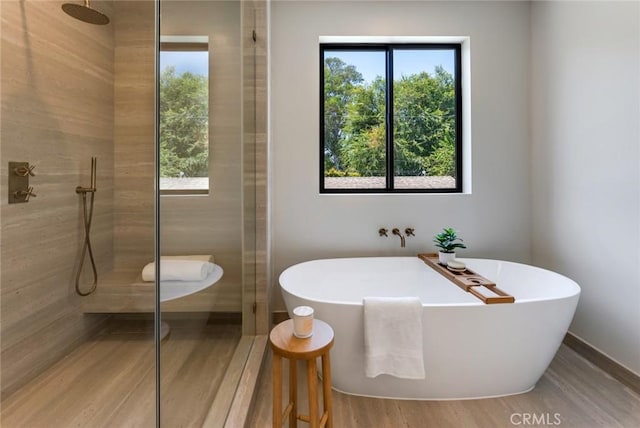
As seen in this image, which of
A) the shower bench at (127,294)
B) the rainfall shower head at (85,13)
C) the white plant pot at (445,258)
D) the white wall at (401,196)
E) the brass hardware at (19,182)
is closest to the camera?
the brass hardware at (19,182)

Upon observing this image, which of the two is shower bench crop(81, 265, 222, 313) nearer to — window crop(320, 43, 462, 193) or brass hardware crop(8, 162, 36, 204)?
brass hardware crop(8, 162, 36, 204)

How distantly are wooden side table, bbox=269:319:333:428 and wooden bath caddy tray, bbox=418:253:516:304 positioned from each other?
0.89m

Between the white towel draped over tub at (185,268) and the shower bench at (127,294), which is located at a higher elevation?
the white towel draped over tub at (185,268)

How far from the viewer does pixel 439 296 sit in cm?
229

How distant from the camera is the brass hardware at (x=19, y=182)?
136 centimetres

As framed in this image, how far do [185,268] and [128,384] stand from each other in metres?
0.70

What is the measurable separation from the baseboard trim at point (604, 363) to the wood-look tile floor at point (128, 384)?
2255 mm

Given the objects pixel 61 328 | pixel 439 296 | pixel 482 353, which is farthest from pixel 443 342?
pixel 61 328

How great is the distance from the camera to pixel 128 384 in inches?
57.1

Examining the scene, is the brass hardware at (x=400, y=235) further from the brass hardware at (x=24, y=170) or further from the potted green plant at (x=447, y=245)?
the brass hardware at (x=24, y=170)

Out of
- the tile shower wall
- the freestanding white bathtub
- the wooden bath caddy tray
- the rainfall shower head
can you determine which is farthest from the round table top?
the rainfall shower head

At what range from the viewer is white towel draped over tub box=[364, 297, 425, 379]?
58.9 inches

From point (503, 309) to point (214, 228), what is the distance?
4.88 ft

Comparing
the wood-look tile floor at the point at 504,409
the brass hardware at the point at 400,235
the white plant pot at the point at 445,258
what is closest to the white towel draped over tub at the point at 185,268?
the wood-look tile floor at the point at 504,409
